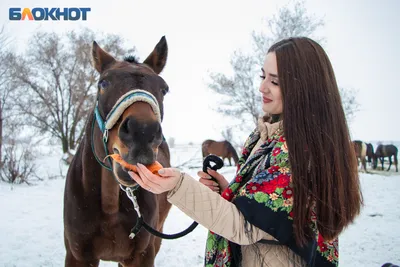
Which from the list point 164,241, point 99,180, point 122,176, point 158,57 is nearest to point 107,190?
point 99,180

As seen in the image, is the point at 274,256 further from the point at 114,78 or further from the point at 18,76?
the point at 18,76

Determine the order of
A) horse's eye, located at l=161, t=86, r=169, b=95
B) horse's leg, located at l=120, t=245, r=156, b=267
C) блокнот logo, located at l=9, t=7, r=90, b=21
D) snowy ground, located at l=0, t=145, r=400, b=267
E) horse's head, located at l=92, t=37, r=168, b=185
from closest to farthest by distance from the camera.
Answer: horse's head, located at l=92, t=37, r=168, b=185 → horse's eye, located at l=161, t=86, r=169, b=95 → horse's leg, located at l=120, t=245, r=156, b=267 → snowy ground, located at l=0, t=145, r=400, b=267 → блокнот logo, located at l=9, t=7, r=90, b=21

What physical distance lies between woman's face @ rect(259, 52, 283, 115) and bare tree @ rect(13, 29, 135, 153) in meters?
23.3

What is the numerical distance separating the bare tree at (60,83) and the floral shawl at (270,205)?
23.3 m

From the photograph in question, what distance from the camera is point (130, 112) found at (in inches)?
64.9

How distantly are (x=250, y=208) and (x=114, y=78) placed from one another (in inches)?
52.9

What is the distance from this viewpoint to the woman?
120 cm

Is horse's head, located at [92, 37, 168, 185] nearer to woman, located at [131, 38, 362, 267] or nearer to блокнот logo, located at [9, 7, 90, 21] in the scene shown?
woman, located at [131, 38, 362, 267]

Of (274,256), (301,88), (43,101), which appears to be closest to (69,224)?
(274,256)

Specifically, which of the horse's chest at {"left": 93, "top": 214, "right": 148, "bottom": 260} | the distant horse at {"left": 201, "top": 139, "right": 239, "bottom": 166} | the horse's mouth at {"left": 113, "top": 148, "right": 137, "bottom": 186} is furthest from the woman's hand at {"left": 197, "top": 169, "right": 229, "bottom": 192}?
the distant horse at {"left": 201, "top": 139, "right": 239, "bottom": 166}

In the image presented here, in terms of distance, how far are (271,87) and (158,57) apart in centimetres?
156

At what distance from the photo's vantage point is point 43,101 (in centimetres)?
2378

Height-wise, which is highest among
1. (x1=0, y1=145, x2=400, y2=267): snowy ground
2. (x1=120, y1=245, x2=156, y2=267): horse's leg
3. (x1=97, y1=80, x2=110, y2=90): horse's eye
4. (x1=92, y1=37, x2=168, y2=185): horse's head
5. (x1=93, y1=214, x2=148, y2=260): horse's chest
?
(x1=97, y1=80, x2=110, y2=90): horse's eye

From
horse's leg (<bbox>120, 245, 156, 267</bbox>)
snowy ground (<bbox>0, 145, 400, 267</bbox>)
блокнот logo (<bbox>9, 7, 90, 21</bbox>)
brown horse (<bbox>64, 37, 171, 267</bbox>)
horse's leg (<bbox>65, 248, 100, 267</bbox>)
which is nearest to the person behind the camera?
brown horse (<bbox>64, 37, 171, 267</bbox>)
